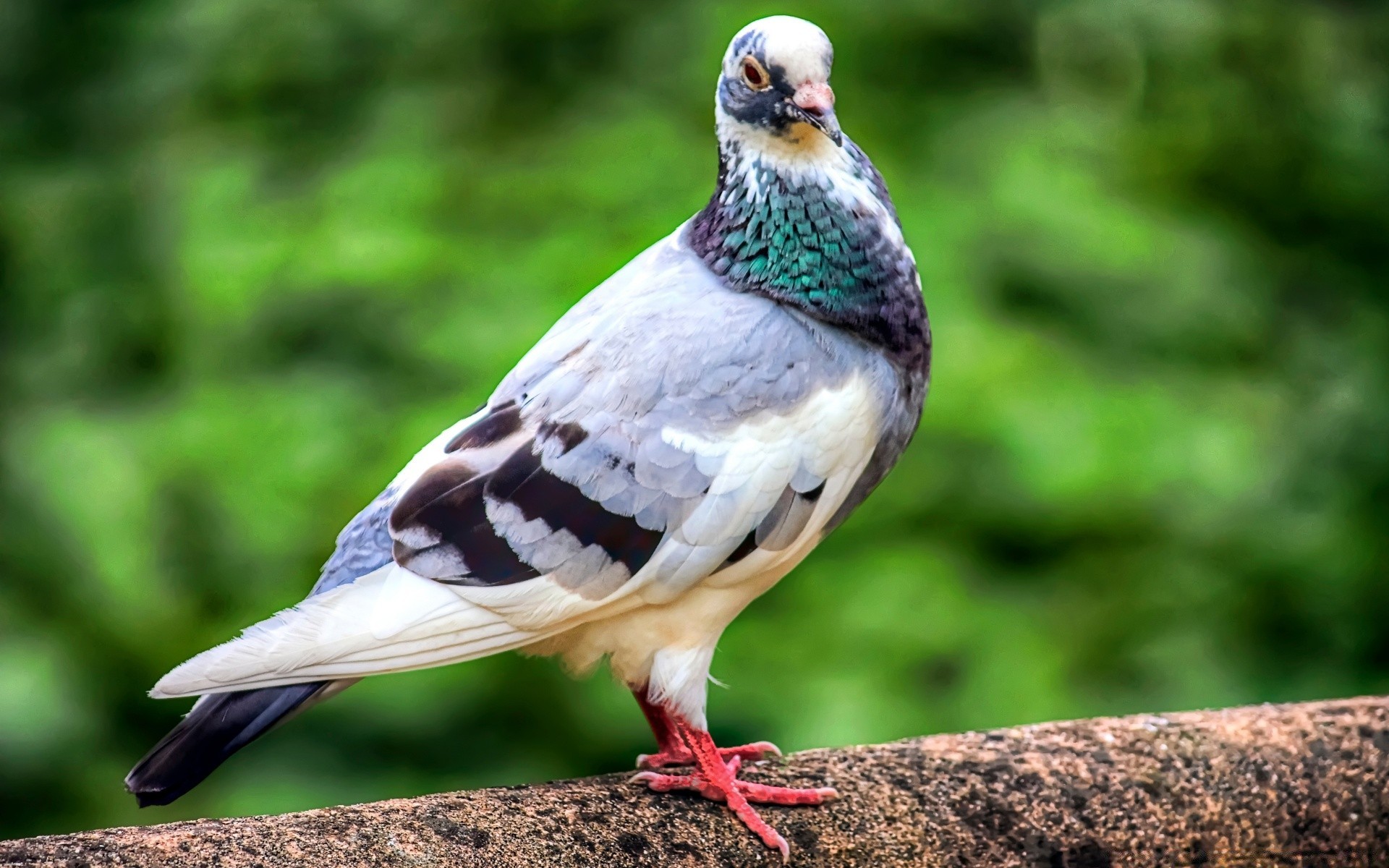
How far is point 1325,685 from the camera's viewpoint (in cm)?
409

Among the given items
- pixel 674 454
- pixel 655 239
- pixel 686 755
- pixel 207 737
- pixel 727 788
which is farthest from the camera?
pixel 655 239

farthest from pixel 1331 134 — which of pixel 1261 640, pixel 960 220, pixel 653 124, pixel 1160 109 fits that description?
pixel 653 124

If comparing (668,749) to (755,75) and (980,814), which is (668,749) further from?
(755,75)

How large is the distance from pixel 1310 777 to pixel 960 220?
76.1 inches

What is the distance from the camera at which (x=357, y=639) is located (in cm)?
247

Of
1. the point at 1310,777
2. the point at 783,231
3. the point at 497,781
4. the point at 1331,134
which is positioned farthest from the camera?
the point at 1331,134

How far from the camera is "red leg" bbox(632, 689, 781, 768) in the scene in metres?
2.92

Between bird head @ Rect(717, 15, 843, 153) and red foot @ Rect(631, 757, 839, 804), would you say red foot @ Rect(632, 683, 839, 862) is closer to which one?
red foot @ Rect(631, 757, 839, 804)

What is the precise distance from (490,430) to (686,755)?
78cm

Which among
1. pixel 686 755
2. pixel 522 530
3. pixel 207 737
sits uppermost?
pixel 522 530

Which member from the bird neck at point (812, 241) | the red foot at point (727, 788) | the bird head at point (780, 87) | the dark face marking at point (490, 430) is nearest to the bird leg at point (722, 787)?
the red foot at point (727, 788)

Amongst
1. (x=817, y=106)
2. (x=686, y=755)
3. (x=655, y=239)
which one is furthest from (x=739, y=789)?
(x=655, y=239)

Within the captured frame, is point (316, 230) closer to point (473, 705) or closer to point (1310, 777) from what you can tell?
point (473, 705)

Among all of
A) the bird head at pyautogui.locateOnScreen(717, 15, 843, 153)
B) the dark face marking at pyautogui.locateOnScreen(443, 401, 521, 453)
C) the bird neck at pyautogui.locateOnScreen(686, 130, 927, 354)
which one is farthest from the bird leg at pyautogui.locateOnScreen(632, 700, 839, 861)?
the bird head at pyautogui.locateOnScreen(717, 15, 843, 153)
